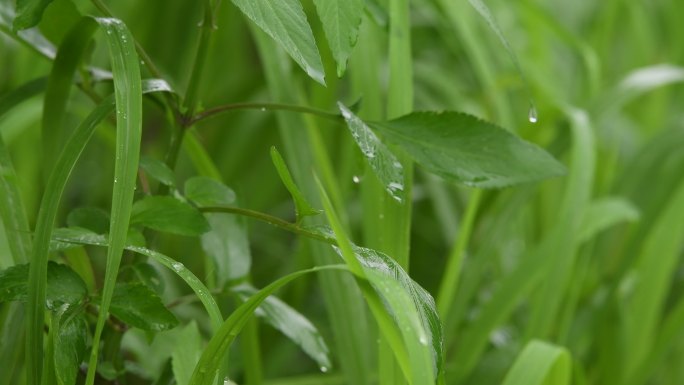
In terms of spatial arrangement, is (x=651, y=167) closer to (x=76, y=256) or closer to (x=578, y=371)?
(x=578, y=371)

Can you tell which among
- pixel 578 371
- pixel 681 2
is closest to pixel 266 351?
pixel 578 371

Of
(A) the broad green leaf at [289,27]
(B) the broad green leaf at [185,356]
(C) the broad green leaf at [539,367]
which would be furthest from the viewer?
(C) the broad green leaf at [539,367]

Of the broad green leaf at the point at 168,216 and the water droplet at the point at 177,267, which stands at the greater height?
the broad green leaf at the point at 168,216

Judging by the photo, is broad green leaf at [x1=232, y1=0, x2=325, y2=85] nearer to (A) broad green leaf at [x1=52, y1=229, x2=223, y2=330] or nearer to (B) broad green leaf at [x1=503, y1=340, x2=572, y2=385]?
(A) broad green leaf at [x1=52, y1=229, x2=223, y2=330]

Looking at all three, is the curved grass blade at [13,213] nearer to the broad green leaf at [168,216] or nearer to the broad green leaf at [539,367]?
the broad green leaf at [168,216]

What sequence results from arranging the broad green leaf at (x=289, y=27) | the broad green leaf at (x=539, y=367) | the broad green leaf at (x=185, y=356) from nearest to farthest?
the broad green leaf at (x=289, y=27), the broad green leaf at (x=185, y=356), the broad green leaf at (x=539, y=367)

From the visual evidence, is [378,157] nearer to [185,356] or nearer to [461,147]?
[461,147]

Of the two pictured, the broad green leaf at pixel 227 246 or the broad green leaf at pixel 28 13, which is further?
the broad green leaf at pixel 227 246

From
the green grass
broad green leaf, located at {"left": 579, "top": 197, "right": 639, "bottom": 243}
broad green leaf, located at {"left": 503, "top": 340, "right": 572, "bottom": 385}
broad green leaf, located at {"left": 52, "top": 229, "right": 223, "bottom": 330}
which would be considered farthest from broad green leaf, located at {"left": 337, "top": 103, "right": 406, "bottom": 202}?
broad green leaf, located at {"left": 579, "top": 197, "right": 639, "bottom": 243}

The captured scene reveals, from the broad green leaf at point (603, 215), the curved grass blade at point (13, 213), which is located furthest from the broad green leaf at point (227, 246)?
the broad green leaf at point (603, 215)
